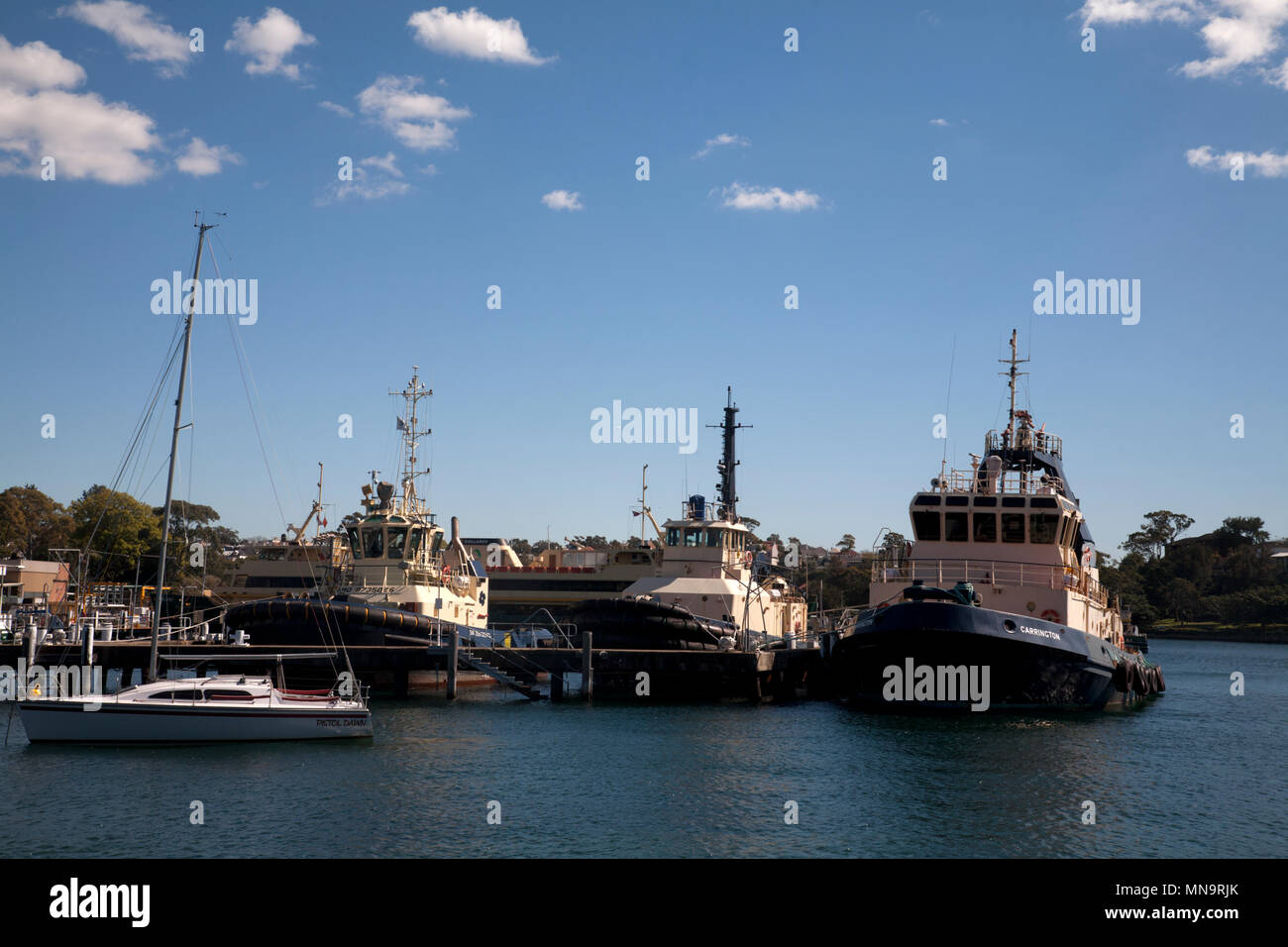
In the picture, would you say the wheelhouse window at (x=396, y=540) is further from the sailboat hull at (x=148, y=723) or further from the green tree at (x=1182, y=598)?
the green tree at (x=1182, y=598)

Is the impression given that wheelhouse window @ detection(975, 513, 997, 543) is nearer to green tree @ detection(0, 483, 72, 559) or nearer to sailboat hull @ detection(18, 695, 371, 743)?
sailboat hull @ detection(18, 695, 371, 743)

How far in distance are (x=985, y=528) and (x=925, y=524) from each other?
2.12m

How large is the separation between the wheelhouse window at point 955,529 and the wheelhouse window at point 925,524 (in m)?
0.36

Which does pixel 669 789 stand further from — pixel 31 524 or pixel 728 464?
pixel 31 524

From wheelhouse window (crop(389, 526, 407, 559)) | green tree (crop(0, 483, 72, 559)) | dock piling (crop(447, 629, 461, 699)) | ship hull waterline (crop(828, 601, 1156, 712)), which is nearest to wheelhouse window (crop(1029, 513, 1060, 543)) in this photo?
ship hull waterline (crop(828, 601, 1156, 712))

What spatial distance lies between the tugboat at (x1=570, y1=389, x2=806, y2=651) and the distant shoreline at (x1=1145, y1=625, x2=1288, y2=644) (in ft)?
311

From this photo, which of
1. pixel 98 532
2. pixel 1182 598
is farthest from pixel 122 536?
pixel 1182 598

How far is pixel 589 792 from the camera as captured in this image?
23750 millimetres

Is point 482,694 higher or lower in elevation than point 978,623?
lower

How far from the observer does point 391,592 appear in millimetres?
44750

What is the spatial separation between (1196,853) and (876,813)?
5964mm
